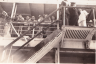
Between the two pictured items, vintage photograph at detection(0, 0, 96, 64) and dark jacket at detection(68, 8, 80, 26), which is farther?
dark jacket at detection(68, 8, 80, 26)

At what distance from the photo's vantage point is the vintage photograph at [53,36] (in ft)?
13.6

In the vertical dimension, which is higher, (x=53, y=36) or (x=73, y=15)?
(x=73, y=15)

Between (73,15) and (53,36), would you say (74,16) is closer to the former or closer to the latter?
(73,15)

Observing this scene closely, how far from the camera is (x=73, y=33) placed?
4668mm

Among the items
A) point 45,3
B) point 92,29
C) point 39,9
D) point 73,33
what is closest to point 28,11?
point 39,9

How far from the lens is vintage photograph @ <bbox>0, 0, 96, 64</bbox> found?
415cm

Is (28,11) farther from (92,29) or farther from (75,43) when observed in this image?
(92,29)

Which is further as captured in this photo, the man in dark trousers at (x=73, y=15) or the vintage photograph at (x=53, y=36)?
the man in dark trousers at (x=73, y=15)

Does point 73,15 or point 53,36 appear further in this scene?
point 73,15

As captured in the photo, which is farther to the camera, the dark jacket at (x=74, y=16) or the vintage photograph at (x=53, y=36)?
the dark jacket at (x=74, y=16)

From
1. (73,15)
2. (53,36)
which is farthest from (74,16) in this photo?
(53,36)

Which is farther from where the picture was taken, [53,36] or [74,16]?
[74,16]

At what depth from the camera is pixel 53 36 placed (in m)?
4.25

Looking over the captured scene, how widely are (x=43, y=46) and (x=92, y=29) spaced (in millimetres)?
1501
